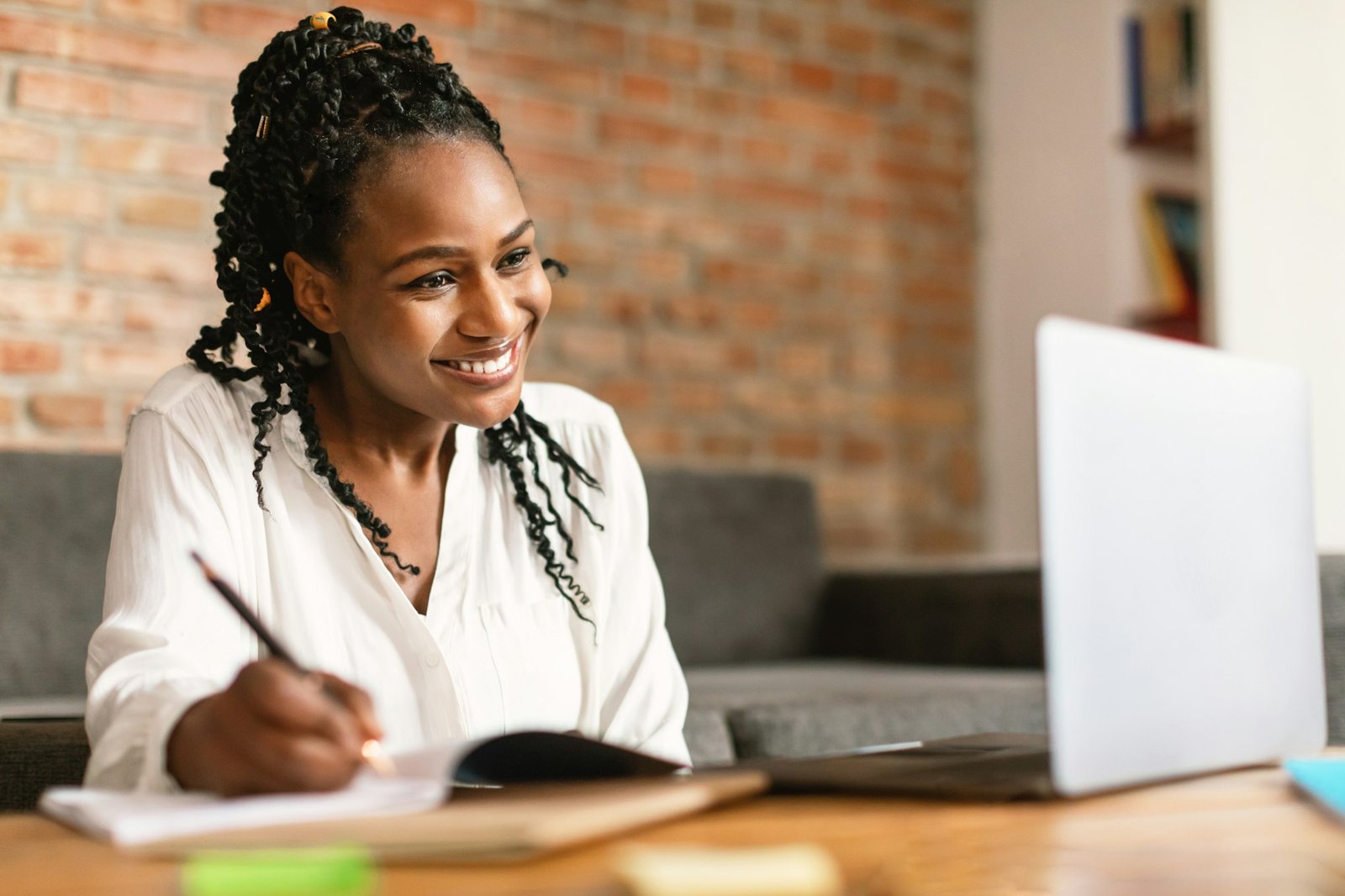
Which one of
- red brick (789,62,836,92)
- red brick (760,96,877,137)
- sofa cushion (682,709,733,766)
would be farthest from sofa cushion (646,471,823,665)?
red brick (789,62,836,92)

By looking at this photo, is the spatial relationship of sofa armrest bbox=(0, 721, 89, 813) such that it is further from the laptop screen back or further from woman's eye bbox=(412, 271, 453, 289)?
the laptop screen back

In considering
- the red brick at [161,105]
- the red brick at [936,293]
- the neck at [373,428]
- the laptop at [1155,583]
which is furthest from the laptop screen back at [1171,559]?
the red brick at [936,293]

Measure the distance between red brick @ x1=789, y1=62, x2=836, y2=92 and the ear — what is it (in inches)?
91.6

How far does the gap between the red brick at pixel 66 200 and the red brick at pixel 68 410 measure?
329 millimetres

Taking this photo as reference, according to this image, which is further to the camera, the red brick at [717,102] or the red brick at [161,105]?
the red brick at [717,102]

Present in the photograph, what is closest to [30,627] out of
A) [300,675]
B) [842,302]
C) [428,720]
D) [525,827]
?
[428,720]

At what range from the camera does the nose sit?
123 centimetres

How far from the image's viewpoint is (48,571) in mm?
2045

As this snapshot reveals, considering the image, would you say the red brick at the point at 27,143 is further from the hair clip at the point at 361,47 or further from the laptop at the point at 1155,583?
the laptop at the point at 1155,583

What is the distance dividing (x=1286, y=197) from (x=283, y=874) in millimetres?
2849

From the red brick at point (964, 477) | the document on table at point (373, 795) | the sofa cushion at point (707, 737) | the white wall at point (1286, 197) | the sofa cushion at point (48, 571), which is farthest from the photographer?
the red brick at point (964, 477)

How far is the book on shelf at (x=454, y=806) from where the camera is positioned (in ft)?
1.89

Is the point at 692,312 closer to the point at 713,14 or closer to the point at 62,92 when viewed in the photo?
the point at 713,14

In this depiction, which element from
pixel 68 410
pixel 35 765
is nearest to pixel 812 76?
pixel 68 410
